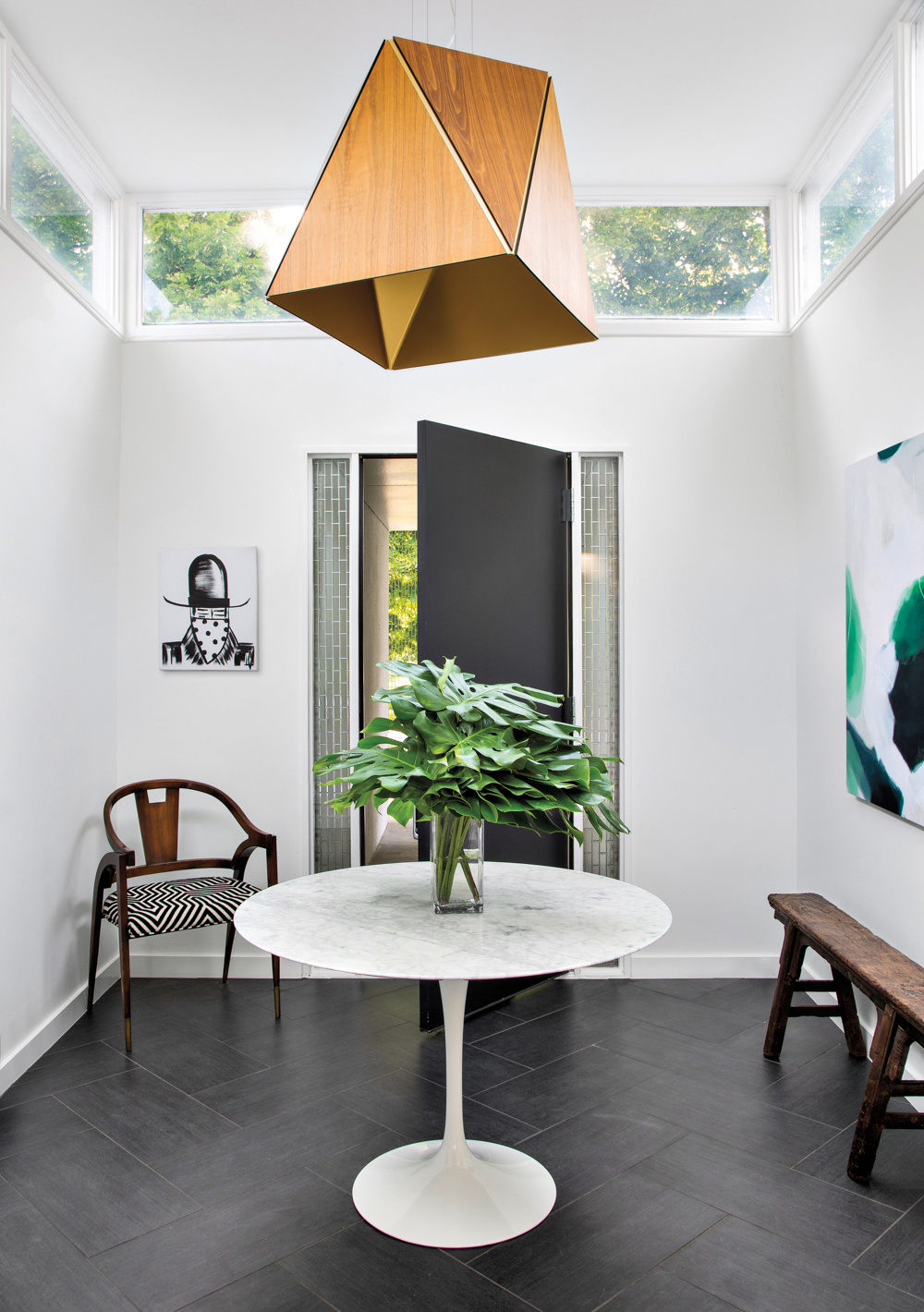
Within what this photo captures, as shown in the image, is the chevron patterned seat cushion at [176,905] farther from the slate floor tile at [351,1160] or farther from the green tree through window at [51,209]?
the green tree through window at [51,209]

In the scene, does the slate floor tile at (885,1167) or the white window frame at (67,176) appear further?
the white window frame at (67,176)

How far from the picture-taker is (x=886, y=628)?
283 centimetres

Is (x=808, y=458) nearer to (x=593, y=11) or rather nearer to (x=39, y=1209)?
(x=593, y=11)

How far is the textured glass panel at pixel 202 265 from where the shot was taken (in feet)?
12.8

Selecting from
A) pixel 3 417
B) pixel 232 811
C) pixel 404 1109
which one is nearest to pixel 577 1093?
pixel 404 1109

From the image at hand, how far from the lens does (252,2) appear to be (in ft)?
8.78

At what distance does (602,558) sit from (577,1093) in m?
2.15

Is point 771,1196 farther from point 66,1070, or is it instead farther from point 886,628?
point 66,1070

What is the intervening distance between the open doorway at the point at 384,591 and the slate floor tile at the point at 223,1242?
1.84 m

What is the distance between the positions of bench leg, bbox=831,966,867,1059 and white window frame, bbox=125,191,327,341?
328 cm

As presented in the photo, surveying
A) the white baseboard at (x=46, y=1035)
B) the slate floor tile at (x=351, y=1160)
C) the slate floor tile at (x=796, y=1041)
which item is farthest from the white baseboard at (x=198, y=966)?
the slate floor tile at (x=796, y=1041)

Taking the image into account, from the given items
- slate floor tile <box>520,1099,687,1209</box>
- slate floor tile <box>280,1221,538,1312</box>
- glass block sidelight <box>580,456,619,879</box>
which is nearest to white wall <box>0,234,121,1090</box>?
slate floor tile <box>280,1221,538,1312</box>

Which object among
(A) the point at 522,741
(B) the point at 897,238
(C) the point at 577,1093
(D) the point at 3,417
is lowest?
(C) the point at 577,1093

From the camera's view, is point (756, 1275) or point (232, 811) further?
point (232, 811)
